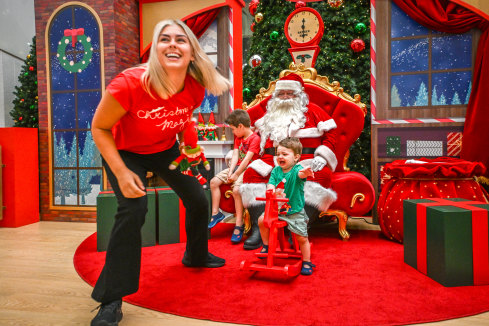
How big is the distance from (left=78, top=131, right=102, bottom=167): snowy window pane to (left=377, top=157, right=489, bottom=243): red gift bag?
142 inches

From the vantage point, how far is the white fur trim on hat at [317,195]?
3.07 m

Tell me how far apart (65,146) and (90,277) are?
2.89 metres

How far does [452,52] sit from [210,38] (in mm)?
3135

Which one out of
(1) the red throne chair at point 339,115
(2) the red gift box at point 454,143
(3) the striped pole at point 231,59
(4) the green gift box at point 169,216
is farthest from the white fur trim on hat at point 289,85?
(2) the red gift box at point 454,143

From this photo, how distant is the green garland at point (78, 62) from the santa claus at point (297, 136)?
2455 millimetres

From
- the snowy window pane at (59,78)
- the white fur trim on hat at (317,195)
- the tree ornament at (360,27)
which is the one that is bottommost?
the white fur trim on hat at (317,195)

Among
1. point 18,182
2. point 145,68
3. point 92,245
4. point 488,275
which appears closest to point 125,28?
point 18,182

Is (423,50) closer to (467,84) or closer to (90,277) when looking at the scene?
(467,84)

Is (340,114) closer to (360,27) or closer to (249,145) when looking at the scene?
(249,145)

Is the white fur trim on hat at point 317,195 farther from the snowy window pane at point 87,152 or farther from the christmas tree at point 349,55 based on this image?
the snowy window pane at point 87,152

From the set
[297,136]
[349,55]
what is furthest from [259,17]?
[297,136]

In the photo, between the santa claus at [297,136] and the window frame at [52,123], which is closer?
the santa claus at [297,136]

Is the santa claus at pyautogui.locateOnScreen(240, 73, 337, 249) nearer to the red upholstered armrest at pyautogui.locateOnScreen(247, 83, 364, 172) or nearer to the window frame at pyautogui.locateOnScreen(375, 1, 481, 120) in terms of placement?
the red upholstered armrest at pyautogui.locateOnScreen(247, 83, 364, 172)

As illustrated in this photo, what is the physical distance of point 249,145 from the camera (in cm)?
354
